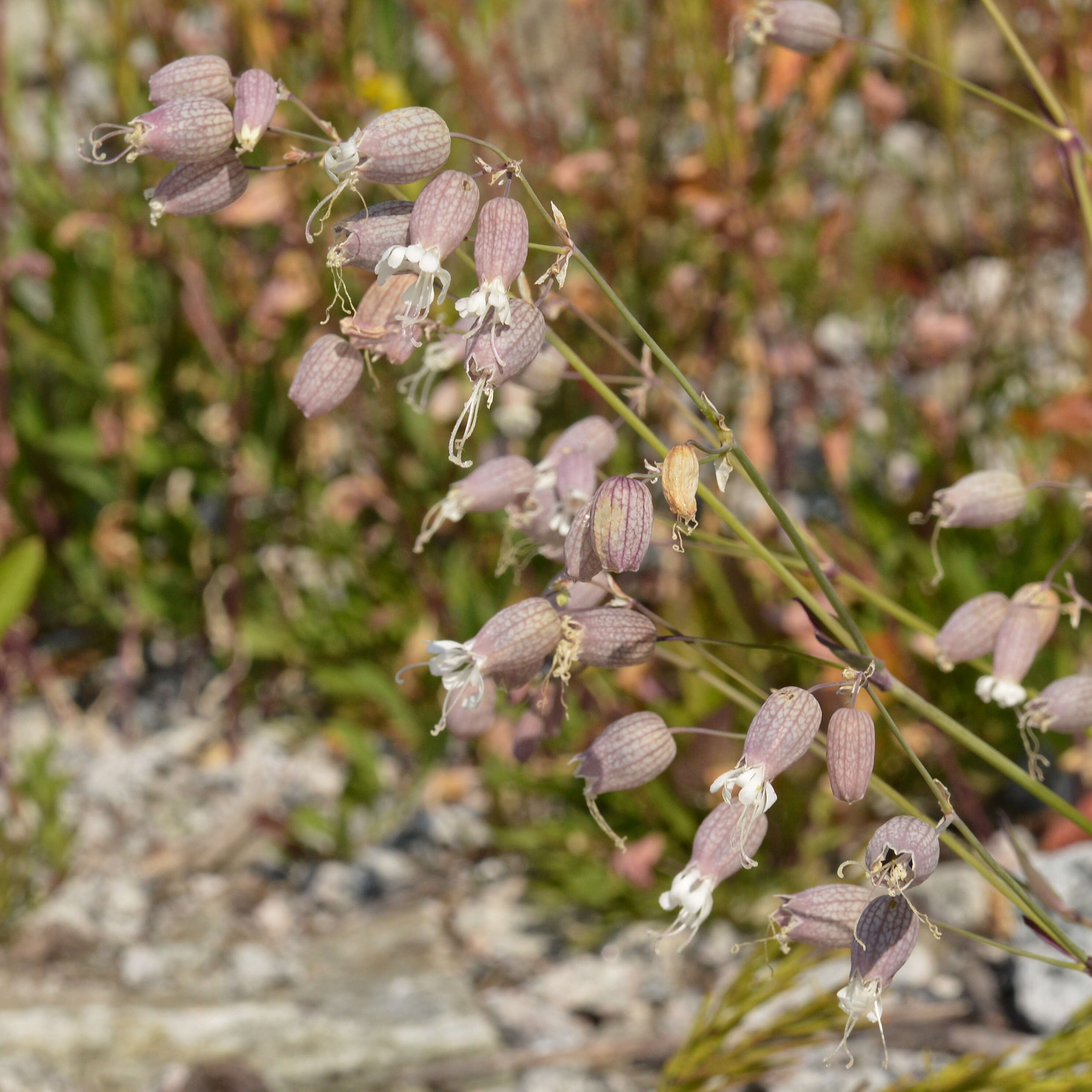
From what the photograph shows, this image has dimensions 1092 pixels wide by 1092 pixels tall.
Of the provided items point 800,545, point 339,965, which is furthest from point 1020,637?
point 339,965

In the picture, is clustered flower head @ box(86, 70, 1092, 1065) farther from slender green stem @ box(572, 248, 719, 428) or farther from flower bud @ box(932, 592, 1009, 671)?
flower bud @ box(932, 592, 1009, 671)

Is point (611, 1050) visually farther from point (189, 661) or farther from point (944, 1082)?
point (189, 661)

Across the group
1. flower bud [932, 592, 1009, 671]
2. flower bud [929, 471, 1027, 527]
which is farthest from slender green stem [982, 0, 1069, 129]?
flower bud [932, 592, 1009, 671]

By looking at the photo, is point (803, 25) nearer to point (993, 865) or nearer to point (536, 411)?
point (993, 865)

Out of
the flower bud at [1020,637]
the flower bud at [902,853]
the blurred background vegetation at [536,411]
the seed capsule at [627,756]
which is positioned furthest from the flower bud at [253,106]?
the blurred background vegetation at [536,411]

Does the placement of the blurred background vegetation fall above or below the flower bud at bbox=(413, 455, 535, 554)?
below

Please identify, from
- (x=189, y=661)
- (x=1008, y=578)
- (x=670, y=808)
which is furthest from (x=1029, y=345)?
(x=189, y=661)
